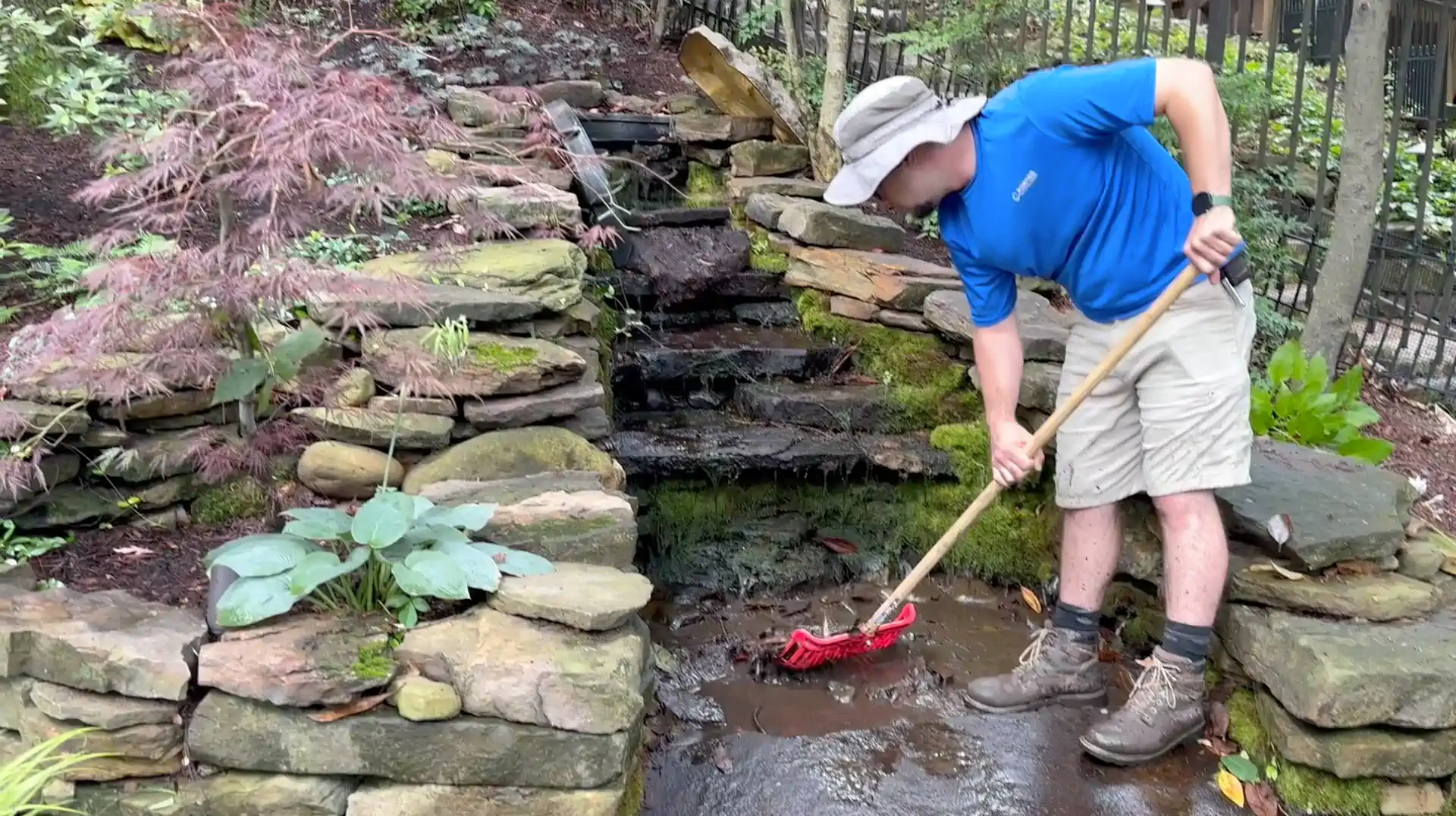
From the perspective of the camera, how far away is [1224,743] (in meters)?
3.11

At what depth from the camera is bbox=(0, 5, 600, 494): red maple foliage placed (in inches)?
97.7

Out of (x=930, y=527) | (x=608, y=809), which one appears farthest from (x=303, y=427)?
(x=930, y=527)

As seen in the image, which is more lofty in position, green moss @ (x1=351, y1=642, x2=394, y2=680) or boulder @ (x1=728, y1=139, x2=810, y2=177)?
boulder @ (x1=728, y1=139, x2=810, y2=177)

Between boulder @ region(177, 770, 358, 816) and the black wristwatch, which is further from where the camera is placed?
the black wristwatch


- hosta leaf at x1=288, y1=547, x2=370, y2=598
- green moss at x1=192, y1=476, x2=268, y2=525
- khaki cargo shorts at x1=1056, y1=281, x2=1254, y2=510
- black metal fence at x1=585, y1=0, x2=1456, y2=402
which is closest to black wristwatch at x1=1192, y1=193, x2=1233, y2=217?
khaki cargo shorts at x1=1056, y1=281, x2=1254, y2=510

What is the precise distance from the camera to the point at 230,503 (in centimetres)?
340

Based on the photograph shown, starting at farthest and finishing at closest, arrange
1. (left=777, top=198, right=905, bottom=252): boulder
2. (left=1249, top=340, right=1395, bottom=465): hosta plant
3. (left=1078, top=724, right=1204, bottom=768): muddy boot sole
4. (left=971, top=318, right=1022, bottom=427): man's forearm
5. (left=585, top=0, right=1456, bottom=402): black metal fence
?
1. (left=777, top=198, right=905, bottom=252): boulder
2. (left=585, top=0, right=1456, bottom=402): black metal fence
3. (left=1249, top=340, right=1395, bottom=465): hosta plant
4. (left=971, top=318, right=1022, bottom=427): man's forearm
5. (left=1078, top=724, right=1204, bottom=768): muddy boot sole

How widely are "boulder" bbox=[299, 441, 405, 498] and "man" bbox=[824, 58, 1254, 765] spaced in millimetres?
1663

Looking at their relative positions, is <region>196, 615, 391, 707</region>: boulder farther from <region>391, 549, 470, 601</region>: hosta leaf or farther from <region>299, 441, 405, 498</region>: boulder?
<region>299, 441, 405, 498</region>: boulder

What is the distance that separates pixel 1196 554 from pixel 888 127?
56.7 inches

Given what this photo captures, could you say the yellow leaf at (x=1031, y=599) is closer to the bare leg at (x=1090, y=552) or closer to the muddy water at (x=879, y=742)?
the muddy water at (x=879, y=742)

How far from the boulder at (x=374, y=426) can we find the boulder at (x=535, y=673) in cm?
95

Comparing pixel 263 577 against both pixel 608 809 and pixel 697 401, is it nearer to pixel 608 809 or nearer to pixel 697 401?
pixel 608 809

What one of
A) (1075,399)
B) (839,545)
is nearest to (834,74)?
(839,545)
